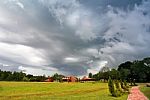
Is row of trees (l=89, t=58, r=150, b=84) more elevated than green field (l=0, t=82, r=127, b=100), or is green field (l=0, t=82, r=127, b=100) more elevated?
row of trees (l=89, t=58, r=150, b=84)

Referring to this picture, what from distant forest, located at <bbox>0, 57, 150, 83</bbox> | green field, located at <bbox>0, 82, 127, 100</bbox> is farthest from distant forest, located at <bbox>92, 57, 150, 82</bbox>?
green field, located at <bbox>0, 82, 127, 100</bbox>

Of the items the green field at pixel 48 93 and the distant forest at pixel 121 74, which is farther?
the distant forest at pixel 121 74

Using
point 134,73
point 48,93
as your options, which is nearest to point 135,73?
point 134,73

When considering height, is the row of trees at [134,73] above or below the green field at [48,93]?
above

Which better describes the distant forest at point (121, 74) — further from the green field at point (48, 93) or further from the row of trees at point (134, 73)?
the green field at point (48, 93)

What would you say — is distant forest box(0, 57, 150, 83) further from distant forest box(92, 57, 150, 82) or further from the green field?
the green field

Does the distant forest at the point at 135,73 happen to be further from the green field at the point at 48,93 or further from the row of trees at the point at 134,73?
the green field at the point at 48,93

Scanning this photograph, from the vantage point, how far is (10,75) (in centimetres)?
15600

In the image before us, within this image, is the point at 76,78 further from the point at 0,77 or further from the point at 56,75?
the point at 0,77

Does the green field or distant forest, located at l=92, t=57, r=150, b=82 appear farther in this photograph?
distant forest, located at l=92, t=57, r=150, b=82

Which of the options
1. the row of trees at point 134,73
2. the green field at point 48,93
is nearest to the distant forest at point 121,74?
the row of trees at point 134,73

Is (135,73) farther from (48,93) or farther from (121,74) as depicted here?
(48,93)

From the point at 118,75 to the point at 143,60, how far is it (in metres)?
25.2

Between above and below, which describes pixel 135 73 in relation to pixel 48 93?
above
